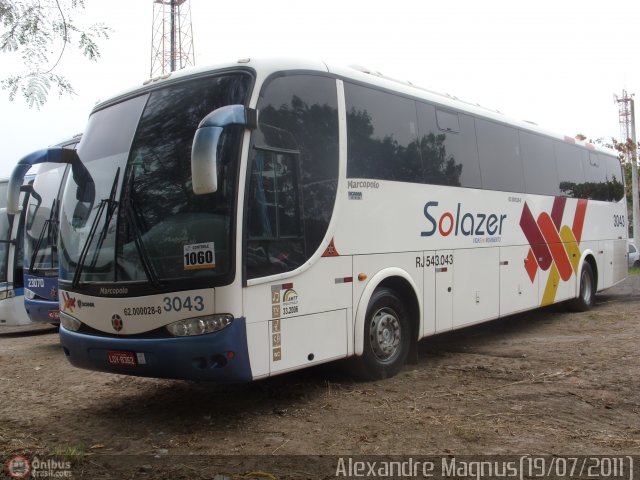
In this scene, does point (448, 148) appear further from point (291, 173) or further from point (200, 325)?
point (200, 325)

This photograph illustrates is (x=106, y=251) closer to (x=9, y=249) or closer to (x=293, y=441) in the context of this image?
(x=293, y=441)

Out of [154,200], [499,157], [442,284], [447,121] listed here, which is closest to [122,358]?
[154,200]

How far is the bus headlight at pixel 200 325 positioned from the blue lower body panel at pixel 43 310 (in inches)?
224

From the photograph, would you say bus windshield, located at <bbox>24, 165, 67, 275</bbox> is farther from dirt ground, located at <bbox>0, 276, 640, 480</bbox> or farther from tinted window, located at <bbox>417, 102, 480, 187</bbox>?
tinted window, located at <bbox>417, 102, 480, 187</bbox>

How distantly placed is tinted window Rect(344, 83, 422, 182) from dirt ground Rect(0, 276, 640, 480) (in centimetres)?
234

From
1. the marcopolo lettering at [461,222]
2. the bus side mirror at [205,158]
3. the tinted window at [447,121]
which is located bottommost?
the marcopolo lettering at [461,222]

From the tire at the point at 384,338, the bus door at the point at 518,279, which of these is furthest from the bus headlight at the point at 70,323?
the bus door at the point at 518,279

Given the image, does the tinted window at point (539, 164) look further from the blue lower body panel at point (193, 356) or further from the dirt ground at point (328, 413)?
the blue lower body panel at point (193, 356)

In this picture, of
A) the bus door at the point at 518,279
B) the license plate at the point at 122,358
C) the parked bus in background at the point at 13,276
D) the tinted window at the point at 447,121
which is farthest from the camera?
the parked bus in background at the point at 13,276

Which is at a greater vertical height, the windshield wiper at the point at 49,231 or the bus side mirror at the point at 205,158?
the bus side mirror at the point at 205,158

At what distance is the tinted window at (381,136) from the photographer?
23.0ft

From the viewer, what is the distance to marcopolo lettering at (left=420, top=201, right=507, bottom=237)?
26.5 feet

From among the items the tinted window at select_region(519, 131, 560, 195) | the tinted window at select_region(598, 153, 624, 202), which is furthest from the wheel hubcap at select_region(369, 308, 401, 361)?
the tinted window at select_region(598, 153, 624, 202)

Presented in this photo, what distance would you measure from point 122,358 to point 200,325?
897mm
